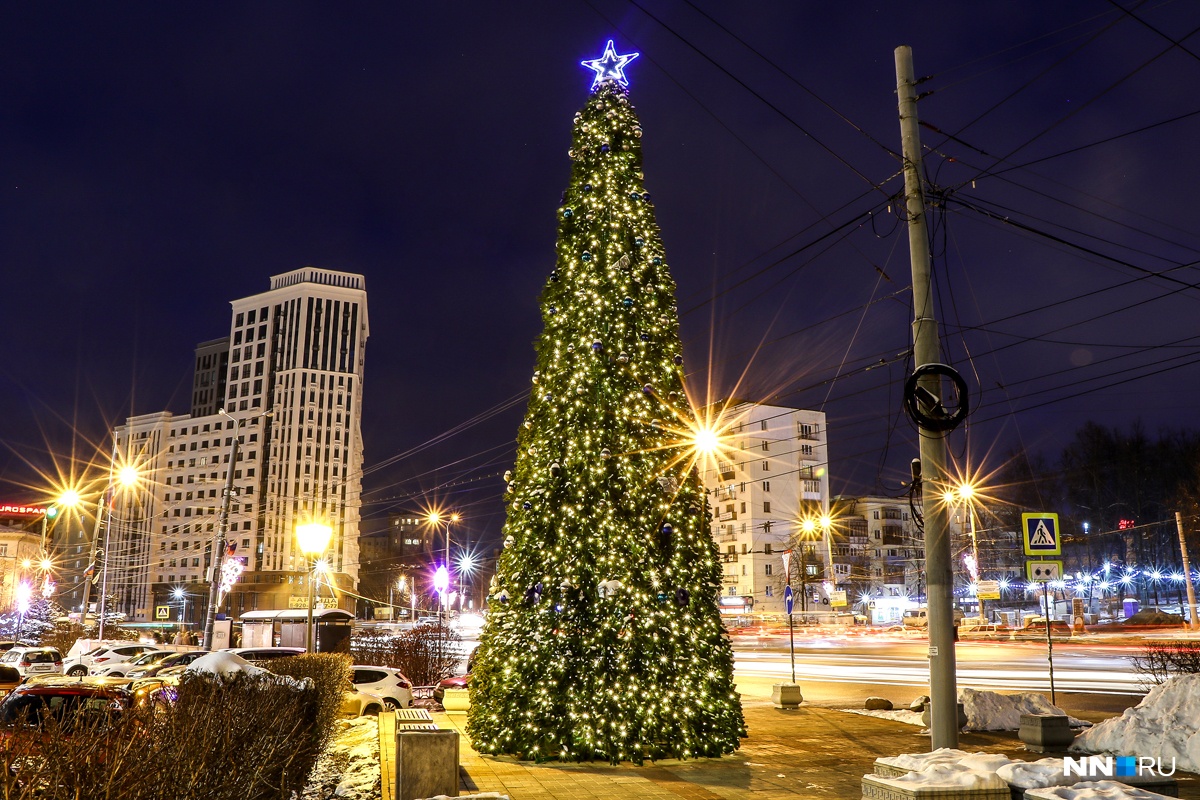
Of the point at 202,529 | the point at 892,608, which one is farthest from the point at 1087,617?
the point at 202,529

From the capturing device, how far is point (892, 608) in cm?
8631

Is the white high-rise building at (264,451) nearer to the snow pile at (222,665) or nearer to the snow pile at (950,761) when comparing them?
the snow pile at (222,665)

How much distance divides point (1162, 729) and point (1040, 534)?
3.88m

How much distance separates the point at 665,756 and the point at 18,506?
10645 centimetres

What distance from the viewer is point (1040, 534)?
1424 cm

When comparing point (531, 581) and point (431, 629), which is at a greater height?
point (531, 581)

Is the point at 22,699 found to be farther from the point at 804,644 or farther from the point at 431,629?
the point at 804,644

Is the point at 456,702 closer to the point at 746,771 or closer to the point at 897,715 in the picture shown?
the point at 746,771

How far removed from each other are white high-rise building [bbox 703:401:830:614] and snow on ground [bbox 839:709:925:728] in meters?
64.9

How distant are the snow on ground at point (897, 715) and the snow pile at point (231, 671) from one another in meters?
11.2

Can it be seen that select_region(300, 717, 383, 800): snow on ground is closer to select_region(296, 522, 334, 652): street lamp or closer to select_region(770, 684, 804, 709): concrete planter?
select_region(296, 522, 334, 652): street lamp

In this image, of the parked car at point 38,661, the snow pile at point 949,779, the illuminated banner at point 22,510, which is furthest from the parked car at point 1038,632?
the illuminated banner at point 22,510

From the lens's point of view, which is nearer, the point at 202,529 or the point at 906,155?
the point at 906,155

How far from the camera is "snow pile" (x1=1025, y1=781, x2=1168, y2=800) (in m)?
6.39
